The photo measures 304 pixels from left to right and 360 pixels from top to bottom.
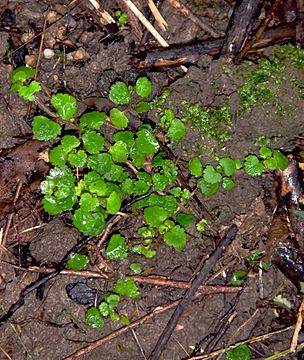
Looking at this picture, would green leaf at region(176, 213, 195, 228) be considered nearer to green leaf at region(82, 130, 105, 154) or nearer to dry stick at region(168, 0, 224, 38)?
green leaf at region(82, 130, 105, 154)

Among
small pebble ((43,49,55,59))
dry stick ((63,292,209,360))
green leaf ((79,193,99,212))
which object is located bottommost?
dry stick ((63,292,209,360))

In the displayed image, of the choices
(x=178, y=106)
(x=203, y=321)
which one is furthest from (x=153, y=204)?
(x=203, y=321)

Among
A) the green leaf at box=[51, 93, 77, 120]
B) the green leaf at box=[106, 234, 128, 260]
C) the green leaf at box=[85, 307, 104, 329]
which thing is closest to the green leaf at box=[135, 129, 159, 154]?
the green leaf at box=[51, 93, 77, 120]

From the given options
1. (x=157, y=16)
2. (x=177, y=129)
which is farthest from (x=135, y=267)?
(x=157, y=16)

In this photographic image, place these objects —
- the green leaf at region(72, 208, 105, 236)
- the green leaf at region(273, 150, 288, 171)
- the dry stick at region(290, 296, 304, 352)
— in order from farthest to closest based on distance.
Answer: the dry stick at region(290, 296, 304, 352)
the green leaf at region(273, 150, 288, 171)
the green leaf at region(72, 208, 105, 236)

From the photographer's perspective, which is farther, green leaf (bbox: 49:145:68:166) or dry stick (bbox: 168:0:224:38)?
dry stick (bbox: 168:0:224:38)

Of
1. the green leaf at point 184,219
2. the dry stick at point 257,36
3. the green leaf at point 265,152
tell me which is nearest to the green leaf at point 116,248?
the green leaf at point 184,219

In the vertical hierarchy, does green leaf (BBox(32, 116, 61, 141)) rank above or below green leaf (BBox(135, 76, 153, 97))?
below
